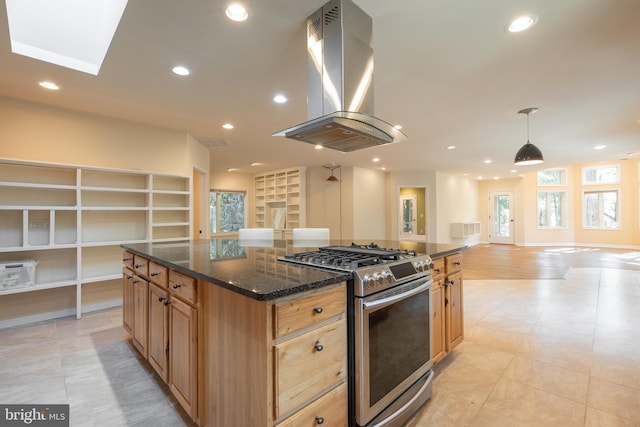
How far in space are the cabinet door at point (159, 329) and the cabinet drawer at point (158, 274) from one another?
41mm

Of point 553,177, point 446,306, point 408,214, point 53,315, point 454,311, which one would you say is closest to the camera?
point 446,306

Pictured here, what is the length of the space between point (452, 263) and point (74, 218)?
14.4 feet

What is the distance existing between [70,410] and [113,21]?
8.56 ft

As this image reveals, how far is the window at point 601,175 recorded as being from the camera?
935cm

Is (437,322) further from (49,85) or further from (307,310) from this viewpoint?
(49,85)

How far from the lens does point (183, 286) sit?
5.48 feet

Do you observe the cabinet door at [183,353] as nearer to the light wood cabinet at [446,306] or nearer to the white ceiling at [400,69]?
the light wood cabinet at [446,306]

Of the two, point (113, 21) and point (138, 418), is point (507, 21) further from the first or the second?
point (138, 418)

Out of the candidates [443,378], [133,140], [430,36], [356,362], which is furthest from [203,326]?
[133,140]

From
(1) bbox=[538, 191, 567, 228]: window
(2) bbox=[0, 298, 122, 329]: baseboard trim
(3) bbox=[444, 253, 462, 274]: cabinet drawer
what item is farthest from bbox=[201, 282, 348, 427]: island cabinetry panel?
(1) bbox=[538, 191, 567, 228]: window

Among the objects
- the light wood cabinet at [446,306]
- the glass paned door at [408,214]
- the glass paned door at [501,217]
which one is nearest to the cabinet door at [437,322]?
the light wood cabinet at [446,306]

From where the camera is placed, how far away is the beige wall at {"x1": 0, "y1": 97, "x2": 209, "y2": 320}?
3279 millimetres

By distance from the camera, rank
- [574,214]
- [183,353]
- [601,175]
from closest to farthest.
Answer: [183,353], [601,175], [574,214]

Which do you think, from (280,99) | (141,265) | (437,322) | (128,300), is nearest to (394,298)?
(437,322)
